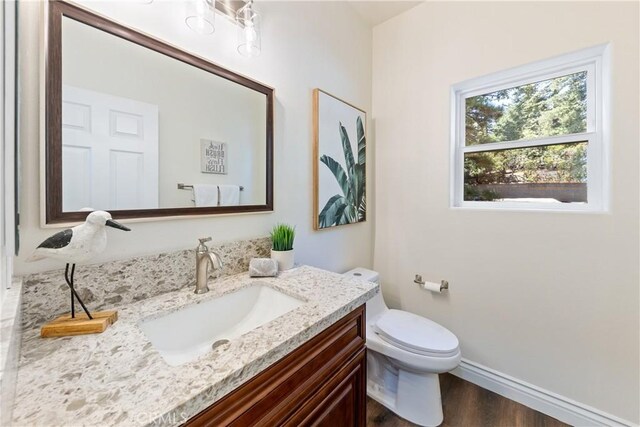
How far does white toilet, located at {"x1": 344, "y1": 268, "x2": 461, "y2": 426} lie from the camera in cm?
127

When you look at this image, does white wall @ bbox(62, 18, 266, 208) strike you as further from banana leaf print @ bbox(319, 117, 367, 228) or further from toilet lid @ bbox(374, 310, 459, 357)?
toilet lid @ bbox(374, 310, 459, 357)

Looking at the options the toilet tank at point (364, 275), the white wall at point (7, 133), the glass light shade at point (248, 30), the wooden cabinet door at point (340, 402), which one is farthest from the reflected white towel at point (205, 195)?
the toilet tank at point (364, 275)

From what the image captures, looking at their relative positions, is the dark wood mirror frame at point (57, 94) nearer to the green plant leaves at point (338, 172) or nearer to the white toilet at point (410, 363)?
the green plant leaves at point (338, 172)

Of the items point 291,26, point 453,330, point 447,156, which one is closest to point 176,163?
point 291,26

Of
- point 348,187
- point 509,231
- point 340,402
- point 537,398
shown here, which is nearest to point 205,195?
point 340,402

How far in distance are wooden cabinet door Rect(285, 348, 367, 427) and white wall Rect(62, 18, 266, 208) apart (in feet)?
2.53

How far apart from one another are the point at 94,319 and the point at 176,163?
0.54 metres

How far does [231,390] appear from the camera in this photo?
515 mm

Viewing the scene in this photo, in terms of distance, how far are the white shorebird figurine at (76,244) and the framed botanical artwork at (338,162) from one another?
1007mm

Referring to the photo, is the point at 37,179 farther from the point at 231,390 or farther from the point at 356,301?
the point at 356,301

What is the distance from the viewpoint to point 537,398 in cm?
144

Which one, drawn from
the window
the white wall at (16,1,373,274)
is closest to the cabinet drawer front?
the white wall at (16,1,373,274)

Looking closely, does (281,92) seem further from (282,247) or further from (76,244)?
(76,244)

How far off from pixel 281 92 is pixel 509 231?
1.50m
